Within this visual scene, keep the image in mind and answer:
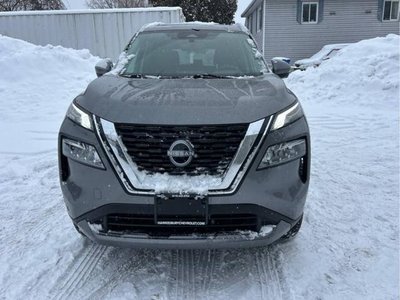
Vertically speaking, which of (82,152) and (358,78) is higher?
(82,152)

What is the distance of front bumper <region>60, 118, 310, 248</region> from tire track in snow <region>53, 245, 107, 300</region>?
39 centimetres

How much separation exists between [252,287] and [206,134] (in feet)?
3.68

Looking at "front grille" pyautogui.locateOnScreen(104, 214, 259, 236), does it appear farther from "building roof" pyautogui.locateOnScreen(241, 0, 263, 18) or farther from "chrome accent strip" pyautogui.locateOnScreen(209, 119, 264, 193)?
"building roof" pyautogui.locateOnScreen(241, 0, 263, 18)

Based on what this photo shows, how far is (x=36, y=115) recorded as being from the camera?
26.7 feet

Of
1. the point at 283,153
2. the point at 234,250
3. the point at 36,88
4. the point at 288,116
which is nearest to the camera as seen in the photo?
the point at 283,153

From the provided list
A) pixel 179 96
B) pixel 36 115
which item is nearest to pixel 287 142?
pixel 179 96

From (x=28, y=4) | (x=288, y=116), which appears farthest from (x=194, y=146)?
(x=28, y=4)

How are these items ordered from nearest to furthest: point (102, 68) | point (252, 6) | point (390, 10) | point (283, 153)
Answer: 1. point (283, 153)
2. point (102, 68)
3. point (390, 10)
4. point (252, 6)

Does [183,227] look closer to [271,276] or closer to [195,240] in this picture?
[195,240]

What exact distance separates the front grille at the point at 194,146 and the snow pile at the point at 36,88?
3989 mm

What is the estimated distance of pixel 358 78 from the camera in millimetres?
10055

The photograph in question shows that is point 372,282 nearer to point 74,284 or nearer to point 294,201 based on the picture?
point 294,201

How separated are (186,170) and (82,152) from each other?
28.6 inches

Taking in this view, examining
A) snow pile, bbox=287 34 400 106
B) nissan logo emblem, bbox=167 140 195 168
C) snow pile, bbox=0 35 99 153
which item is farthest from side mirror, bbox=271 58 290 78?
snow pile, bbox=287 34 400 106
